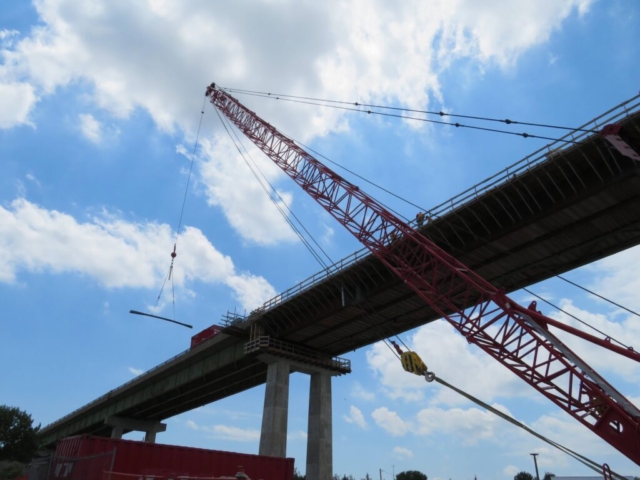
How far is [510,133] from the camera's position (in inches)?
1176

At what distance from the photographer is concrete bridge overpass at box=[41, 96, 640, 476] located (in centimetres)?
2516

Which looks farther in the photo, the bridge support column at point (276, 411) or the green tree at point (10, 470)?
the green tree at point (10, 470)

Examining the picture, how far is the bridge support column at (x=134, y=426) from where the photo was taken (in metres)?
72.8

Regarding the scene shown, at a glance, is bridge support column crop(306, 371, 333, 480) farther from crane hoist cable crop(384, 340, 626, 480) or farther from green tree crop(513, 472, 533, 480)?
green tree crop(513, 472, 533, 480)

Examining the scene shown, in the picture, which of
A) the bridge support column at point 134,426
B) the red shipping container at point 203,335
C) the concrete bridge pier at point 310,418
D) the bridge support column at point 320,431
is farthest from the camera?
the bridge support column at point 134,426

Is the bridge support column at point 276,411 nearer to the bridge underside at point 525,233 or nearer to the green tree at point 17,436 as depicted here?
the bridge underside at point 525,233

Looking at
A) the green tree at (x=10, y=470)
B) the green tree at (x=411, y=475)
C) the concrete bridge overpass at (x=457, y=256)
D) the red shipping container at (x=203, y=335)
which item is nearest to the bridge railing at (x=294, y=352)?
the concrete bridge overpass at (x=457, y=256)

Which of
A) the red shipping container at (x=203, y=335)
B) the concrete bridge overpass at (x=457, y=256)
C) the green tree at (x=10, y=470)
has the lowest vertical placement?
the green tree at (x=10, y=470)

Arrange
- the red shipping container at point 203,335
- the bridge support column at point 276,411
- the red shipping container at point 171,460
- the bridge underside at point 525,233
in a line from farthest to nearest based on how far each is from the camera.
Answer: the red shipping container at point 203,335
the bridge support column at point 276,411
the bridge underside at point 525,233
the red shipping container at point 171,460

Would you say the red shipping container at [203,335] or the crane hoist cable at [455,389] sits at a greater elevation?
the red shipping container at [203,335]

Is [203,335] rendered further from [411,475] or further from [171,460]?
[411,475]

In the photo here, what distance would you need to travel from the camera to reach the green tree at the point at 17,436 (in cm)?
6906

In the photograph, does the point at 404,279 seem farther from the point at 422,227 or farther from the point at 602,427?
the point at 602,427

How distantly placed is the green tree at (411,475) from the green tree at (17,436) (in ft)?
319
